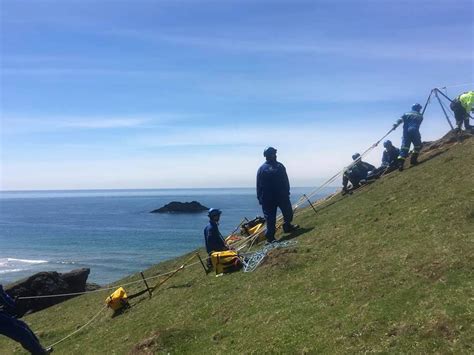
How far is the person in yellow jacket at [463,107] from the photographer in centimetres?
2731

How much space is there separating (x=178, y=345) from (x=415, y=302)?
6.14 m

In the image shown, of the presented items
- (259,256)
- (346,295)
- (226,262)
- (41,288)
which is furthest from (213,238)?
(41,288)

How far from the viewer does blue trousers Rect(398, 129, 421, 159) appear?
26297 millimetres

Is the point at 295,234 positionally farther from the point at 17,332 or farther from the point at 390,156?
the point at 17,332

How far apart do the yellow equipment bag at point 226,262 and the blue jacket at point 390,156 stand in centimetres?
1404

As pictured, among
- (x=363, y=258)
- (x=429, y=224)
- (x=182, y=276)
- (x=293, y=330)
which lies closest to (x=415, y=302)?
(x=293, y=330)

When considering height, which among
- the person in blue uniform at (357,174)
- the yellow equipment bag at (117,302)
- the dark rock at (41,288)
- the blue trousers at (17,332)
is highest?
the person in blue uniform at (357,174)

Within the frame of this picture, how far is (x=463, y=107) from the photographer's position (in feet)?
91.1

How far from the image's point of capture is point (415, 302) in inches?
424

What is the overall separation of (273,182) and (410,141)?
10.0 meters

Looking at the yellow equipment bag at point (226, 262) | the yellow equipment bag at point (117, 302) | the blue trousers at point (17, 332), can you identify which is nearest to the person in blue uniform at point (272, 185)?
the yellow equipment bag at point (226, 262)

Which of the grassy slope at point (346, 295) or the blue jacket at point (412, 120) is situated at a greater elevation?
the blue jacket at point (412, 120)

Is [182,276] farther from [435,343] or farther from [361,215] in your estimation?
[435,343]

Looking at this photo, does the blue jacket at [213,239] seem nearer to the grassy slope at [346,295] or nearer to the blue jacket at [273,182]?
the grassy slope at [346,295]
